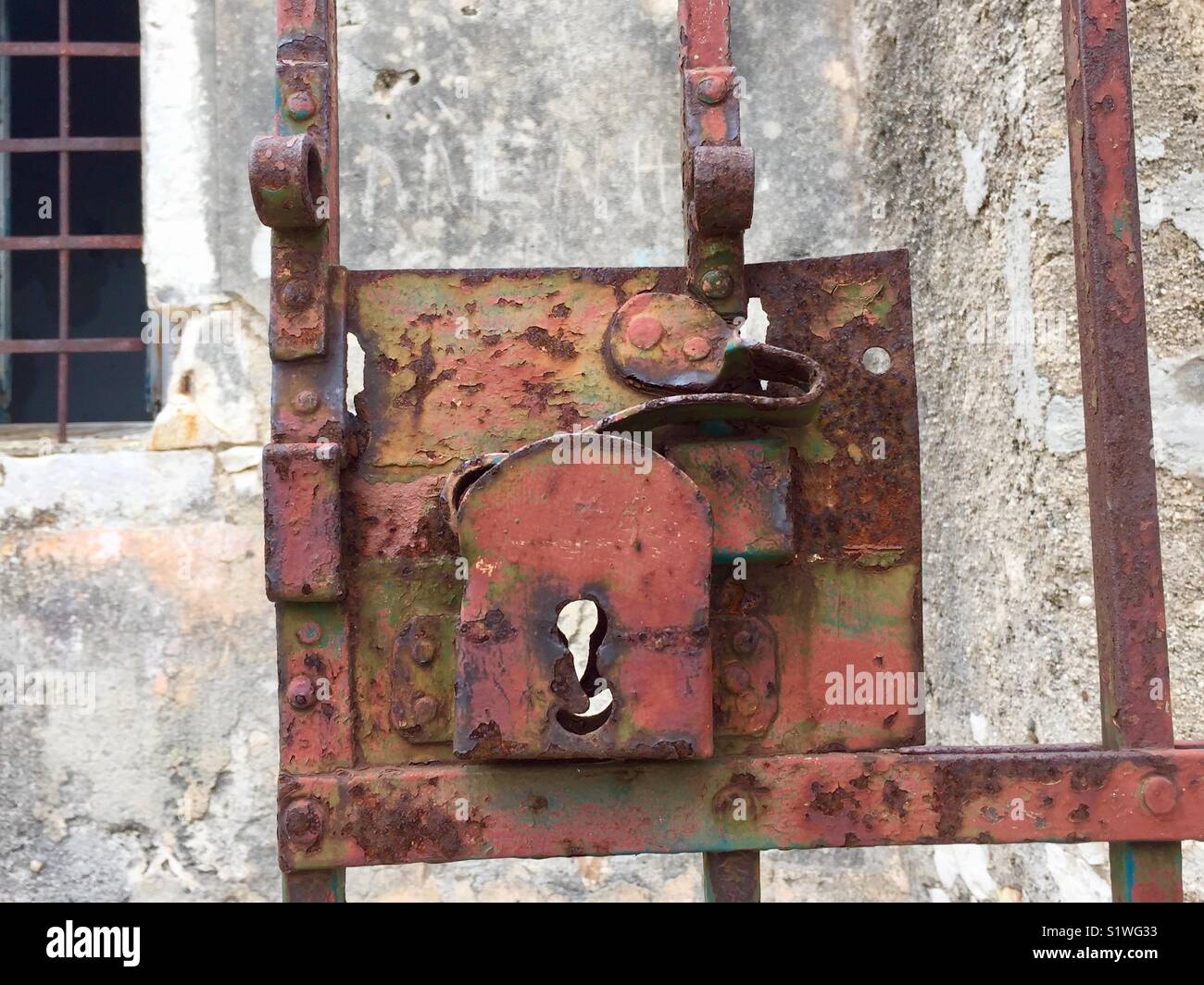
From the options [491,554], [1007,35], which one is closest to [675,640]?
[491,554]

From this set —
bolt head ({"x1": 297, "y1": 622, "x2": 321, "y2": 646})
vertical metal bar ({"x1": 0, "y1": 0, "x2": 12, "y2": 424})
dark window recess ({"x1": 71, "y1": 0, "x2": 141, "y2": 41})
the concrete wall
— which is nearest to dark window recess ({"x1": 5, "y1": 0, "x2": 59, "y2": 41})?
dark window recess ({"x1": 71, "y1": 0, "x2": 141, "y2": 41})

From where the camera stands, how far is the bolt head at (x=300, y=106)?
0.85m

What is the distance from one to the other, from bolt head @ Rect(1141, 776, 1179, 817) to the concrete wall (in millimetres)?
1339

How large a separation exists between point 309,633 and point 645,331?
381 mm

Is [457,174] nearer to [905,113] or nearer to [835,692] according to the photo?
[905,113]

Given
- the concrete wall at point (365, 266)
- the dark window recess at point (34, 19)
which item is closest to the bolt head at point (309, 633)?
the concrete wall at point (365, 266)

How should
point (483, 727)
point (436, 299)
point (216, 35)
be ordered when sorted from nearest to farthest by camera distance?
point (483, 727) < point (436, 299) < point (216, 35)

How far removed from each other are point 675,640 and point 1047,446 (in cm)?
118

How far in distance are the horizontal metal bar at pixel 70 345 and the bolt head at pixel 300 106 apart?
198 cm

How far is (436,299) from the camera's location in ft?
2.92

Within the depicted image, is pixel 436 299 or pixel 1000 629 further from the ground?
pixel 436 299

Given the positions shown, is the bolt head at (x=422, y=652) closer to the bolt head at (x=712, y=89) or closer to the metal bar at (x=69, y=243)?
the bolt head at (x=712, y=89)

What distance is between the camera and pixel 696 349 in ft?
2.80

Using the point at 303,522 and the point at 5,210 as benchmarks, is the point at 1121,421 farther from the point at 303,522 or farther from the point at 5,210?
the point at 5,210
